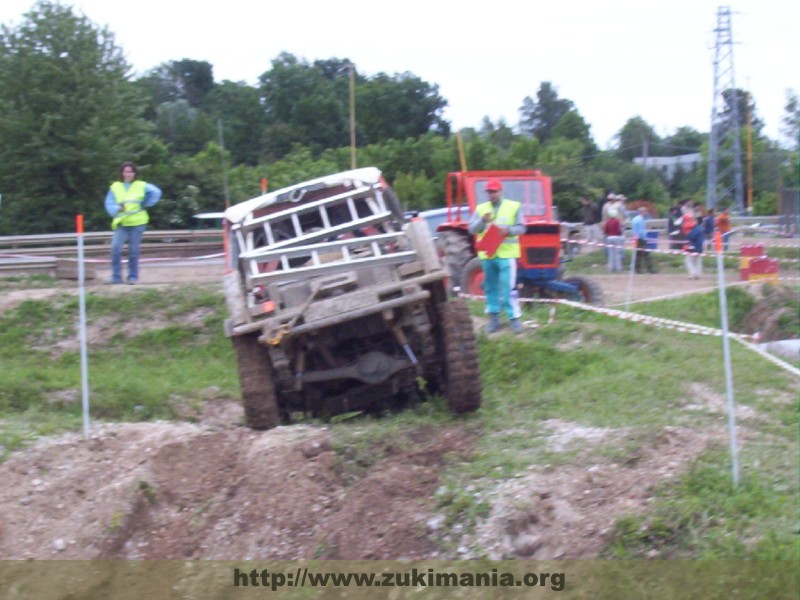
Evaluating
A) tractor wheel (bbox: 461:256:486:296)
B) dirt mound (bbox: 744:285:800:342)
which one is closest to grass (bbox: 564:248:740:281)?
dirt mound (bbox: 744:285:800:342)

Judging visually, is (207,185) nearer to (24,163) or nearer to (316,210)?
(24,163)

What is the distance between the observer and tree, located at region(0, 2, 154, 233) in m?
31.5

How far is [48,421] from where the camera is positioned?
954 cm

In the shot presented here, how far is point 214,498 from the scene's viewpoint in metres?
7.59

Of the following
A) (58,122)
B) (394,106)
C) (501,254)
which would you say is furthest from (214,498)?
(394,106)

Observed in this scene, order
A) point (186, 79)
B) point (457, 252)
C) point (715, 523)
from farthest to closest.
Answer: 1. point (186, 79)
2. point (457, 252)
3. point (715, 523)

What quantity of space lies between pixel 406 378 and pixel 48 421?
299cm

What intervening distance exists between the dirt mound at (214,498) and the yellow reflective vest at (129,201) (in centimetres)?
682

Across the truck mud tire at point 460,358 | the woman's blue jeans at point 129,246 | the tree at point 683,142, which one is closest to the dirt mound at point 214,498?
the truck mud tire at point 460,358

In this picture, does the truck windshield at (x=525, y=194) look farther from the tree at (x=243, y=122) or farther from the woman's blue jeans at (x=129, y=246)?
the tree at (x=243, y=122)

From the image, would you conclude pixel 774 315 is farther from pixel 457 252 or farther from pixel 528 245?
pixel 457 252

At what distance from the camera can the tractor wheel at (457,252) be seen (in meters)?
16.2

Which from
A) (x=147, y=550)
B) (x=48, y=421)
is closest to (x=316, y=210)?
(x=48, y=421)

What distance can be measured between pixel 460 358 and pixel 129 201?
7511 millimetres
